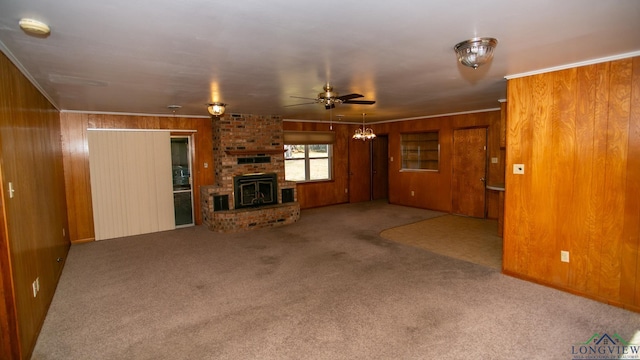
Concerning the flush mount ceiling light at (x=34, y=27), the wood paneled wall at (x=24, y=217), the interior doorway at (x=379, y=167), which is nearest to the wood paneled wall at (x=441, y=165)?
the interior doorway at (x=379, y=167)

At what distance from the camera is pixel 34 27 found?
1.96 m

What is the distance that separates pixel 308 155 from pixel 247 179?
2.27 metres

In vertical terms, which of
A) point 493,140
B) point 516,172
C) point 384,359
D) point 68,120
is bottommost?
point 384,359

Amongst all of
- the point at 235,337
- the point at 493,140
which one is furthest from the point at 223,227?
the point at 493,140

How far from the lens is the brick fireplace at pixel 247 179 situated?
642 cm

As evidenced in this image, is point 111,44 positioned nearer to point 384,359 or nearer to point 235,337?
point 235,337

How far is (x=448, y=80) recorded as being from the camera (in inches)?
153

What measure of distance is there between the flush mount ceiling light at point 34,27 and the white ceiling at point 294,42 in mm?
33

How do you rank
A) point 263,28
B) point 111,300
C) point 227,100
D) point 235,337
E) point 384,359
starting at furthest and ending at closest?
point 227,100 → point 111,300 → point 235,337 → point 384,359 → point 263,28

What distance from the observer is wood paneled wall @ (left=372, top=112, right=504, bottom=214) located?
270 inches

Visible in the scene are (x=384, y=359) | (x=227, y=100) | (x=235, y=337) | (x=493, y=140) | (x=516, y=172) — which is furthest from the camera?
(x=493, y=140)

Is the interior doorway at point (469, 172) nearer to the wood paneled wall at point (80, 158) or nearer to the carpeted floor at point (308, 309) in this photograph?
the carpeted floor at point (308, 309)

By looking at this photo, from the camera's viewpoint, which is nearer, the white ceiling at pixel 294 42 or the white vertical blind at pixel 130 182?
the white ceiling at pixel 294 42

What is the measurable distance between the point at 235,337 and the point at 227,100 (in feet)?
11.3
